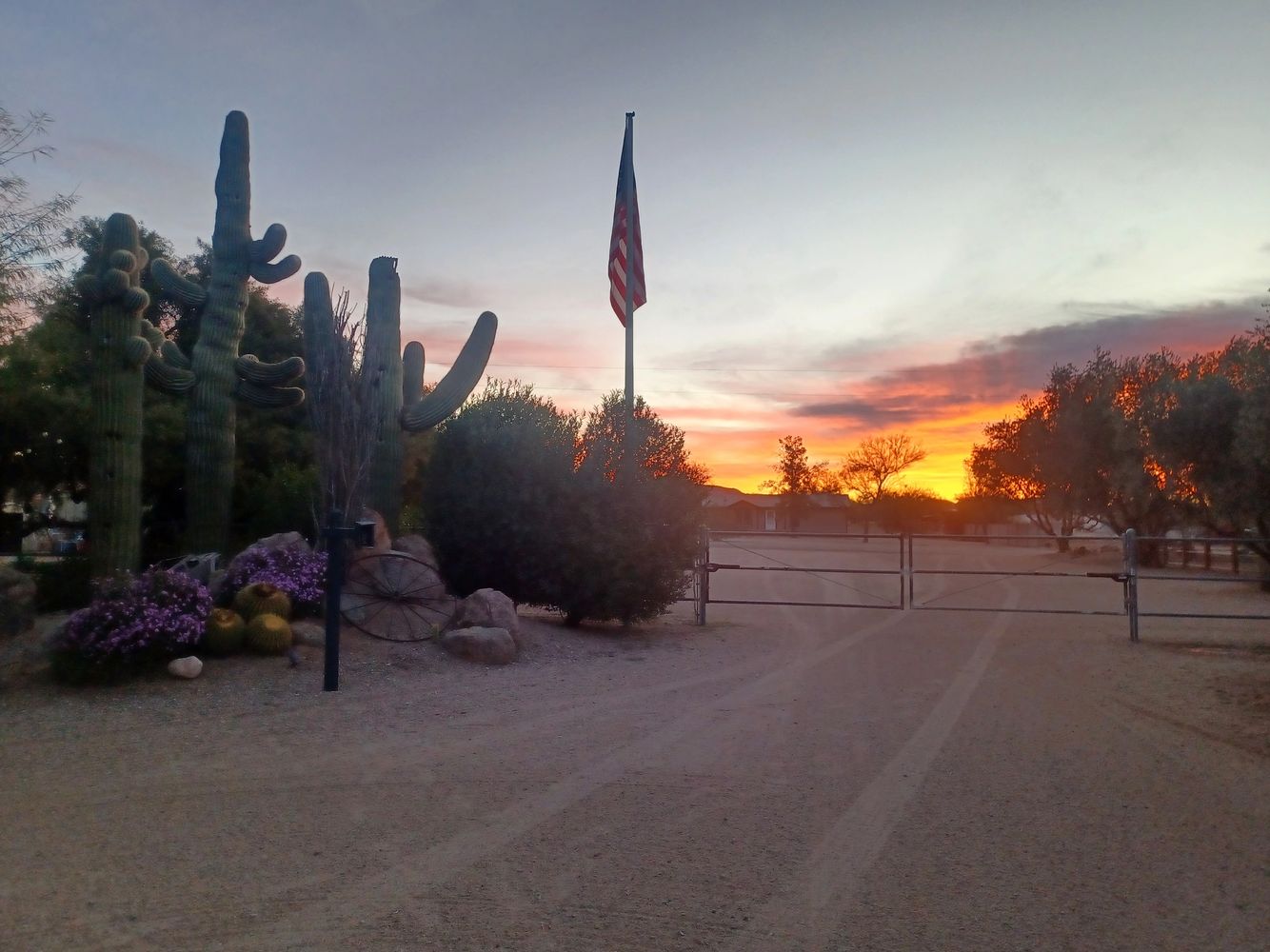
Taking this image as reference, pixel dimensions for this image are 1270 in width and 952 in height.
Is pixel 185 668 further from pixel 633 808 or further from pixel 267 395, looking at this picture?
pixel 267 395

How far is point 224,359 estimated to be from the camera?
17.1 meters

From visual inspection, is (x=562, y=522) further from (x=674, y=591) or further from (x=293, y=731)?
(x=293, y=731)

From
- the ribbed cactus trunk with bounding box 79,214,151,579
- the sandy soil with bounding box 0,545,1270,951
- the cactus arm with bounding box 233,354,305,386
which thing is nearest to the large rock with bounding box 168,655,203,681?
the sandy soil with bounding box 0,545,1270,951

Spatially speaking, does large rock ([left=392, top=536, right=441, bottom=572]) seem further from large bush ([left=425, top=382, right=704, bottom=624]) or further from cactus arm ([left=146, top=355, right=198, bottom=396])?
cactus arm ([left=146, top=355, right=198, bottom=396])

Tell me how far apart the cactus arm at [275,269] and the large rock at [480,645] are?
7.69 m

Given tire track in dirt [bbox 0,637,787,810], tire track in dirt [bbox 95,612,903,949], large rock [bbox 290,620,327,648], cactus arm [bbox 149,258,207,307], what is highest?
cactus arm [bbox 149,258,207,307]

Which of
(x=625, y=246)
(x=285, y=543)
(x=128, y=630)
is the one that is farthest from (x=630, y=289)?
(x=128, y=630)

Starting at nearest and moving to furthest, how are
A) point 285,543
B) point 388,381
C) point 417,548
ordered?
1. point 285,543
2. point 417,548
3. point 388,381

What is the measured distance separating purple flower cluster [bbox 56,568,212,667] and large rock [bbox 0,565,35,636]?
1356mm

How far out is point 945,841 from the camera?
632cm

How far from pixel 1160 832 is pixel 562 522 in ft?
34.9

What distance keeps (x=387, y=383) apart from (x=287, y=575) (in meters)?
4.75

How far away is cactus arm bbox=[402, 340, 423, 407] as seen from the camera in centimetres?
1936

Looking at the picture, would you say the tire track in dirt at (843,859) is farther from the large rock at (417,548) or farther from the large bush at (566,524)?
the large rock at (417,548)
